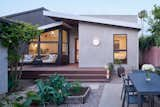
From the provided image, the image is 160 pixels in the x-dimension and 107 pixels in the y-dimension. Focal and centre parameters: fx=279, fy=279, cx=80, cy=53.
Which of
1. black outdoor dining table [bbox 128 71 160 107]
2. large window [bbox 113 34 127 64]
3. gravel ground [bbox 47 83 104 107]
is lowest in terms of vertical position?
gravel ground [bbox 47 83 104 107]

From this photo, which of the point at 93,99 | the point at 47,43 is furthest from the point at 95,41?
the point at 93,99

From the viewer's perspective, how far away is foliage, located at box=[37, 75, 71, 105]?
8.43 m

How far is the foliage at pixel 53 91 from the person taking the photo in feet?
27.7

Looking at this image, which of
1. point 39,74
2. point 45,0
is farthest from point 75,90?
point 45,0

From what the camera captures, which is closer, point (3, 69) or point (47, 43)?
point (3, 69)

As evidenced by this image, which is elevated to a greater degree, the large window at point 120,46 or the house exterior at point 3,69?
the large window at point 120,46

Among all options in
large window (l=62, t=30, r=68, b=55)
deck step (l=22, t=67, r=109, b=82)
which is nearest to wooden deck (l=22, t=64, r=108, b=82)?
deck step (l=22, t=67, r=109, b=82)

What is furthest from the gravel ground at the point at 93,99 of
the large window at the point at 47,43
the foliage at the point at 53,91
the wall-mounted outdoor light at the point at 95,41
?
the large window at the point at 47,43

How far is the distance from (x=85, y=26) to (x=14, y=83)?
7.17 metres

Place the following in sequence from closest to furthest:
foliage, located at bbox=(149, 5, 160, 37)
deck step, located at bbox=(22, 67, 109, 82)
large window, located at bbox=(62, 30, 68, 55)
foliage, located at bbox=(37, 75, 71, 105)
→ foliage, located at bbox=(149, 5, 160, 37)
foliage, located at bbox=(37, 75, 71, 105)
deck step, located at bbox=(22, 67, 109, 82)
large window, located at bbox=(62, 30, 68, 55)

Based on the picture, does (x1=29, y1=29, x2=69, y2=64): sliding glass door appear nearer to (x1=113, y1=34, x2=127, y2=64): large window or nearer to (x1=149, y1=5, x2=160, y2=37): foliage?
(x1=113, y1=34, x2=127, y2=64): large window

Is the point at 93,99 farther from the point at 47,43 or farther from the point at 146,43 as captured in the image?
the point at 146,43

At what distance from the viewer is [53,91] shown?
27.9 ft

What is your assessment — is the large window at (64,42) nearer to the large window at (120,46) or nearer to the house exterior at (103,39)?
the house exterior at (103,39)
